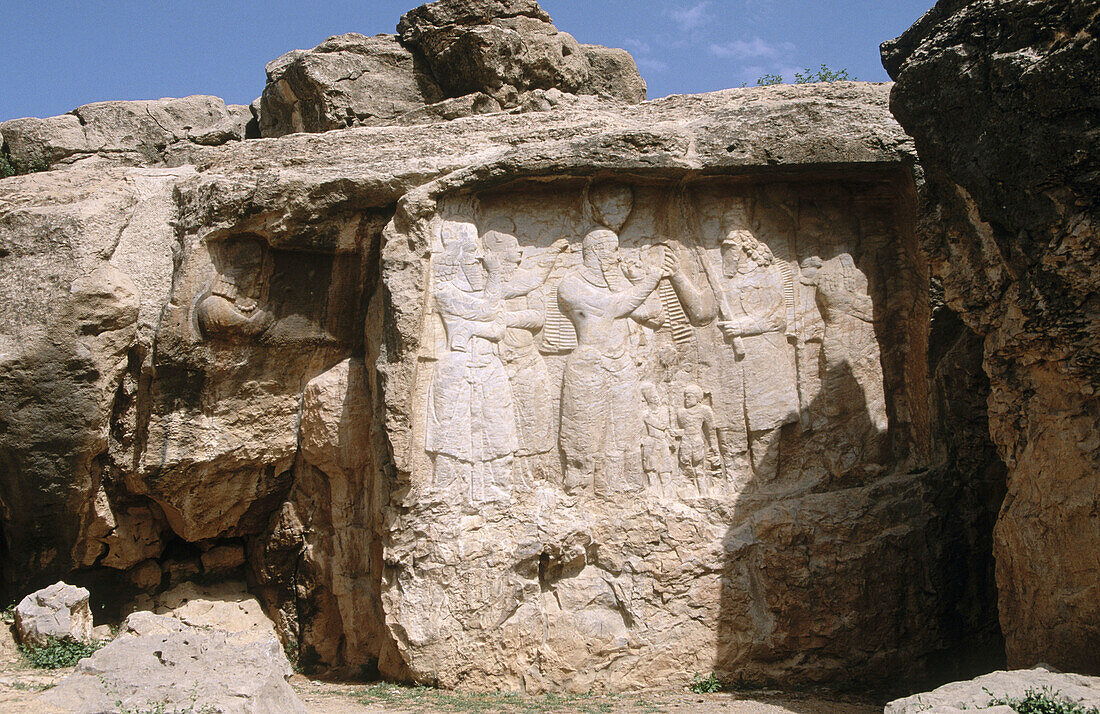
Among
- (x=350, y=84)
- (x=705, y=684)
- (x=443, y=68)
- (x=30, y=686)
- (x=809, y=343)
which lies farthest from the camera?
(x=443, y=68)

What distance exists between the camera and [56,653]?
7.84 metres

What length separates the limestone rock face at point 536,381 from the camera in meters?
7.82

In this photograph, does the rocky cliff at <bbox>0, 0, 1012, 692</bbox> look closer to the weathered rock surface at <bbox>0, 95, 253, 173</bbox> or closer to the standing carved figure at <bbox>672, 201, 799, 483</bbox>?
the standing carved figure at <bbox>672, 201, 799, 483</bbox>

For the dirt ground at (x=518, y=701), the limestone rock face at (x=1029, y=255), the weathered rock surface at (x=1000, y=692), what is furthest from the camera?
the dirt ground at (x=518, y=701)

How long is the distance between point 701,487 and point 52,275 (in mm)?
5518

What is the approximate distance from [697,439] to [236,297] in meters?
4.06

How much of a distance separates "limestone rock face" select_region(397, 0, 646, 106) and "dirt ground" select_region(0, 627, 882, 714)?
6.26 m

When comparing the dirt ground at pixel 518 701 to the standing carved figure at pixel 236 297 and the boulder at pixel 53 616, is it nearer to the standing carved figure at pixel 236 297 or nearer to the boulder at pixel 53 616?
the boulder at pixel 53 616

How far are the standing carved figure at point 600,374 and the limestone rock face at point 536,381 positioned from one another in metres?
0.02

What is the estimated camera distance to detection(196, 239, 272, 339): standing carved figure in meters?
8.29

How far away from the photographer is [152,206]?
852cm

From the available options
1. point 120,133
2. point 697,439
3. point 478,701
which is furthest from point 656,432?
point 120,133

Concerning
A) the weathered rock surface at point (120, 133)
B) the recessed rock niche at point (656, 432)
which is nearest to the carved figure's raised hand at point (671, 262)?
the recessed rock niche at point (656, 432)

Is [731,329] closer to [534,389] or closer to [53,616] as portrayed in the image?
[534,389]
